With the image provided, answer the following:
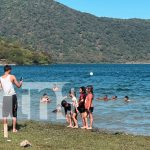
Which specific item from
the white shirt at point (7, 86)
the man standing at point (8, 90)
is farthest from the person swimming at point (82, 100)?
the white shirt at point (7, 86)

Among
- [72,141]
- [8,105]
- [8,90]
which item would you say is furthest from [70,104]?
[8,90]

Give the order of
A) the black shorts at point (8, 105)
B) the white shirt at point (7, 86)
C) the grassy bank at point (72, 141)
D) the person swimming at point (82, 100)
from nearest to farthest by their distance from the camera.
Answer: the grassy bank at point (72, 141)
the white shirt at point (7, 86)
the black shorts at point (8, 105)
the person swimming at point (82, 100)

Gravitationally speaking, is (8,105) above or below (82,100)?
above

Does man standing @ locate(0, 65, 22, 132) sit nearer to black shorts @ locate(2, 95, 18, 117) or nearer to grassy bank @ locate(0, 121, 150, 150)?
black shorts @ locate(2, 95, 18, 117)

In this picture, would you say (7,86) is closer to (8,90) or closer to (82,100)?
(8,90)

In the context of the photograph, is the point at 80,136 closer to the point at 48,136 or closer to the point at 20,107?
the point at 48,136

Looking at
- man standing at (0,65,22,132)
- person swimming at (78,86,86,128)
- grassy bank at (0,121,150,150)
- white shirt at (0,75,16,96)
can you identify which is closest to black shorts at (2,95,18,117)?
man standing at (0,65,22,132)

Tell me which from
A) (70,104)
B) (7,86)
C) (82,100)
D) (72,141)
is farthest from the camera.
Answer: (70,104)

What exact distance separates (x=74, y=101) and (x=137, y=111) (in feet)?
44.8

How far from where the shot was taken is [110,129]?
24719mm

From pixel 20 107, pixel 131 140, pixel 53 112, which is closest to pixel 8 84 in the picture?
pixel 131 140

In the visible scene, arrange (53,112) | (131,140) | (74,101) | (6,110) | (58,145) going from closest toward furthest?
1. (58,145)
2. (6,110)
3. (131,140)
4. (74,101)
5. (53,112)

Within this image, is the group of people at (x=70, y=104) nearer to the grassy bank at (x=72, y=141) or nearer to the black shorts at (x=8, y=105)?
the black shorts at (x=8, y=105)

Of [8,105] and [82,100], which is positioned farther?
[82,100]
